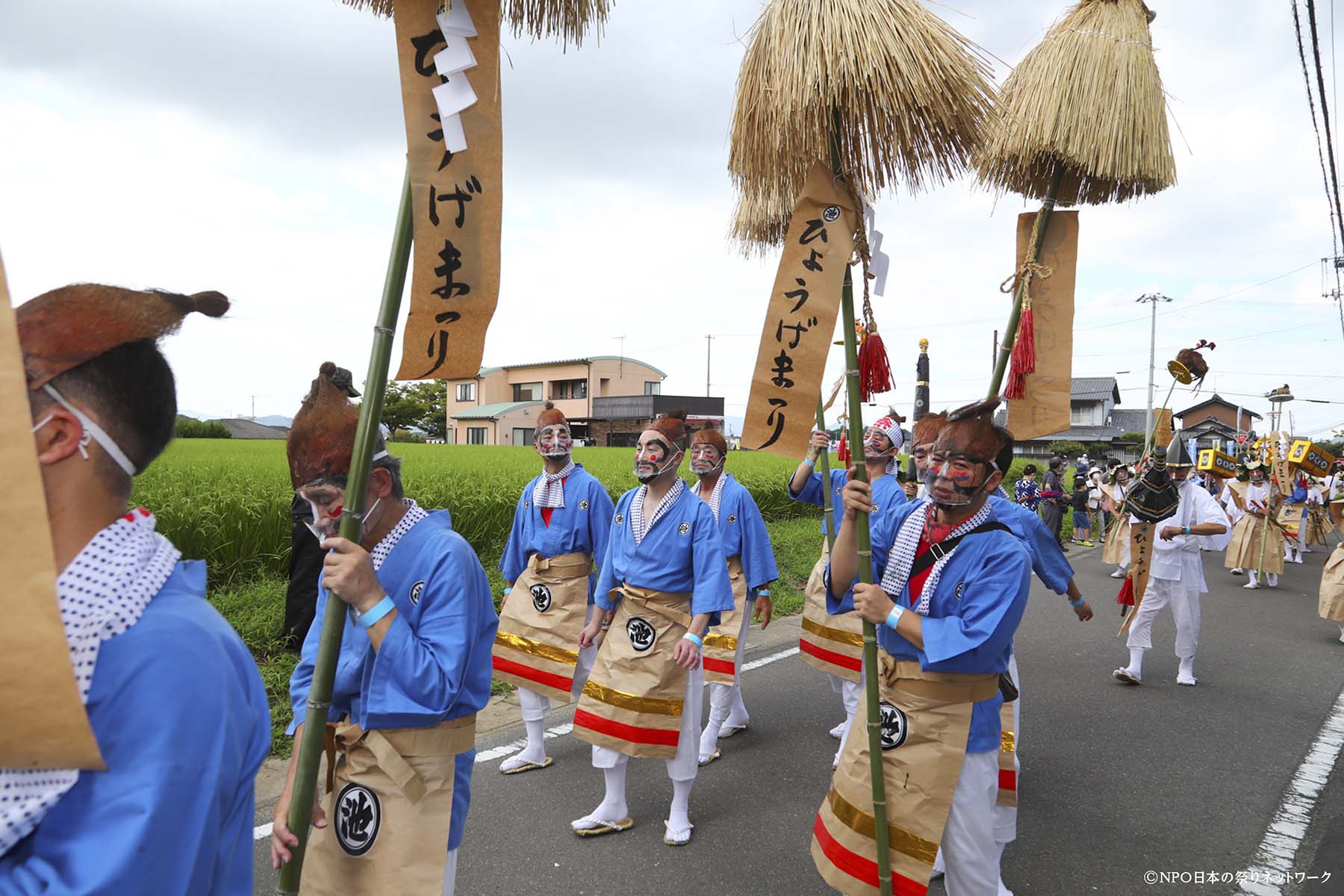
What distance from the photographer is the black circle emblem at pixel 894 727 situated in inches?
112

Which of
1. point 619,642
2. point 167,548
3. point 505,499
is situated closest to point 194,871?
point 167,548

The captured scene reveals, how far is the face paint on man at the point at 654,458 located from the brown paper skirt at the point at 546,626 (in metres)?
1.02

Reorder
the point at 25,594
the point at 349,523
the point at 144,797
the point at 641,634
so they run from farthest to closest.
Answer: the point at 641,634 → the point at 349,523 → the point at 144,797 → the point at 25,594

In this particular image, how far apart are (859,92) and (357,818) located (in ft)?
9.35

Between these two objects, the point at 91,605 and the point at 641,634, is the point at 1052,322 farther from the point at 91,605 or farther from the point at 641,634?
the point at 91,605

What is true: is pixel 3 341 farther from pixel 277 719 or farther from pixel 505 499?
pixel 505 499

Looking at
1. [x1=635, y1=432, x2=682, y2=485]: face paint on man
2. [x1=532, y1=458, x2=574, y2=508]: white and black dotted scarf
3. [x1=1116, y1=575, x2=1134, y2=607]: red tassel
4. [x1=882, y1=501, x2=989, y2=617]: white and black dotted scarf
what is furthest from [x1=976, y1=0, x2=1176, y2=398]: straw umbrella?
[x1=1116, y1=575, x2=1134, y2=607]: red tassel

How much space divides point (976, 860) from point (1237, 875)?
1838mm

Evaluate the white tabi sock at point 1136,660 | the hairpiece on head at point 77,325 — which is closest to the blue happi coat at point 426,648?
the hairpiece on head at point 77,325

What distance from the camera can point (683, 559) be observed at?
4.32 m

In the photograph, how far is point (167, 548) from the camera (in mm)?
1256

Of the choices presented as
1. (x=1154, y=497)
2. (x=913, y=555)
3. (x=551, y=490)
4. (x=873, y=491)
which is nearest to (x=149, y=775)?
(x=913, y=555)

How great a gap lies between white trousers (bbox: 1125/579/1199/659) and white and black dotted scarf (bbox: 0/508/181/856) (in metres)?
7.45

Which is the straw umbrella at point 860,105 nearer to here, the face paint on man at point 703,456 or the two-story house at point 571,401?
the face paint on man at point 703,456
